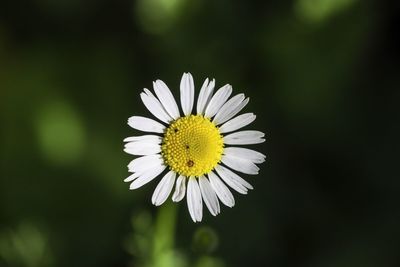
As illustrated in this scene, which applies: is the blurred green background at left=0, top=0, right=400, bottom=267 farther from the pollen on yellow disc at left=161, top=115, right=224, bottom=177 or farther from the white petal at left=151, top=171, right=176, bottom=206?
the white petal at left=151, top=171, right=176, bottom=206

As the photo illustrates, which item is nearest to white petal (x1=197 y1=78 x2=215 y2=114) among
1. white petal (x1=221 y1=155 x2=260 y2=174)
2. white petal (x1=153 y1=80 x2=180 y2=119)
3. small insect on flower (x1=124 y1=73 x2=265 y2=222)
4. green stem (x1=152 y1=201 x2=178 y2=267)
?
small insect on flower (x1=124 y1=73 x2=265 y2=222)

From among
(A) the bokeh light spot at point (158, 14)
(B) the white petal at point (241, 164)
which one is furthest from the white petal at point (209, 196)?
(A) the bokeh light spot at point (158, 14)

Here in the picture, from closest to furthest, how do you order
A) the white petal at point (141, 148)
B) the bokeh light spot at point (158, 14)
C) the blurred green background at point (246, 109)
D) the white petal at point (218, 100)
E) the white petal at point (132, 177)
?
the white petal at point (132, 177) < the white petal at point (141, 148) < the white petal at point (218, 100) < the bokeh light spot at point (158, 14) < the blurred green background at point (246, 109)

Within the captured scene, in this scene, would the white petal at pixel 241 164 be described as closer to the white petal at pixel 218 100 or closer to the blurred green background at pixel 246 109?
the white petal at pixel 218 100
